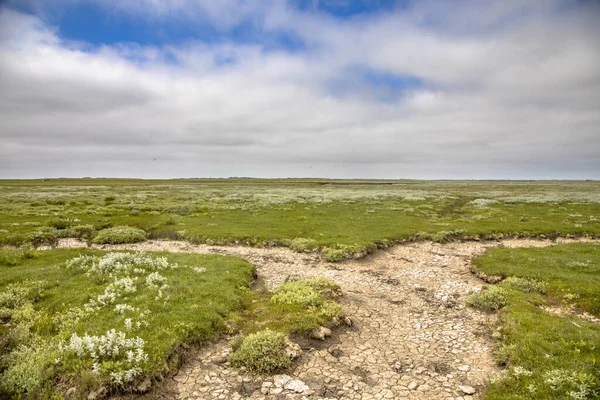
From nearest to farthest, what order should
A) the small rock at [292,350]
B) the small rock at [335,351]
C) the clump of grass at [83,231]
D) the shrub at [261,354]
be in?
the shrub at [261,354]
the small rock at [292,350]
the small rock at [335,351]
the clump of grass at [83,231]

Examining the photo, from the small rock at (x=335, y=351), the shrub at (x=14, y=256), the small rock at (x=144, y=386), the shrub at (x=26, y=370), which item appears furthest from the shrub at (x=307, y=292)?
the shrub at (x=14, y=256)

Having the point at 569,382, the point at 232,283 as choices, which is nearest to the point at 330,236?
the point at 232,283

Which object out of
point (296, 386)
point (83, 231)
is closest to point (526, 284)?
point (296, 386)

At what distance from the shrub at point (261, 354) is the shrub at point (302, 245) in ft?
56.1

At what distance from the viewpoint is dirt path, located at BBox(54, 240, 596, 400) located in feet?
33.7

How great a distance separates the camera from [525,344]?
11672 mm

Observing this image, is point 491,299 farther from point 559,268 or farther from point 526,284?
point 559,268

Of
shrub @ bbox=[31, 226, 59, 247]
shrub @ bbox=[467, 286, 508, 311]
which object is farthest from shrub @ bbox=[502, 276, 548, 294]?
shrub @ bbox=[31, 226, 59, 247]

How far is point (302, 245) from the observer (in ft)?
98.3

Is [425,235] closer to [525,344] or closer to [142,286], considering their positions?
[525,344]

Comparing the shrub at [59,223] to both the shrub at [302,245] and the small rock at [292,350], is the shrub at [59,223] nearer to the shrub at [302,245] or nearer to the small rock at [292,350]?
the shrub at [302,245]

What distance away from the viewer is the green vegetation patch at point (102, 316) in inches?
391

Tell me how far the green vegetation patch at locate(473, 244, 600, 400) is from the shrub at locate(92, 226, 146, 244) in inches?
1226

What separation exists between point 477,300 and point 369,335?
6899 mm
